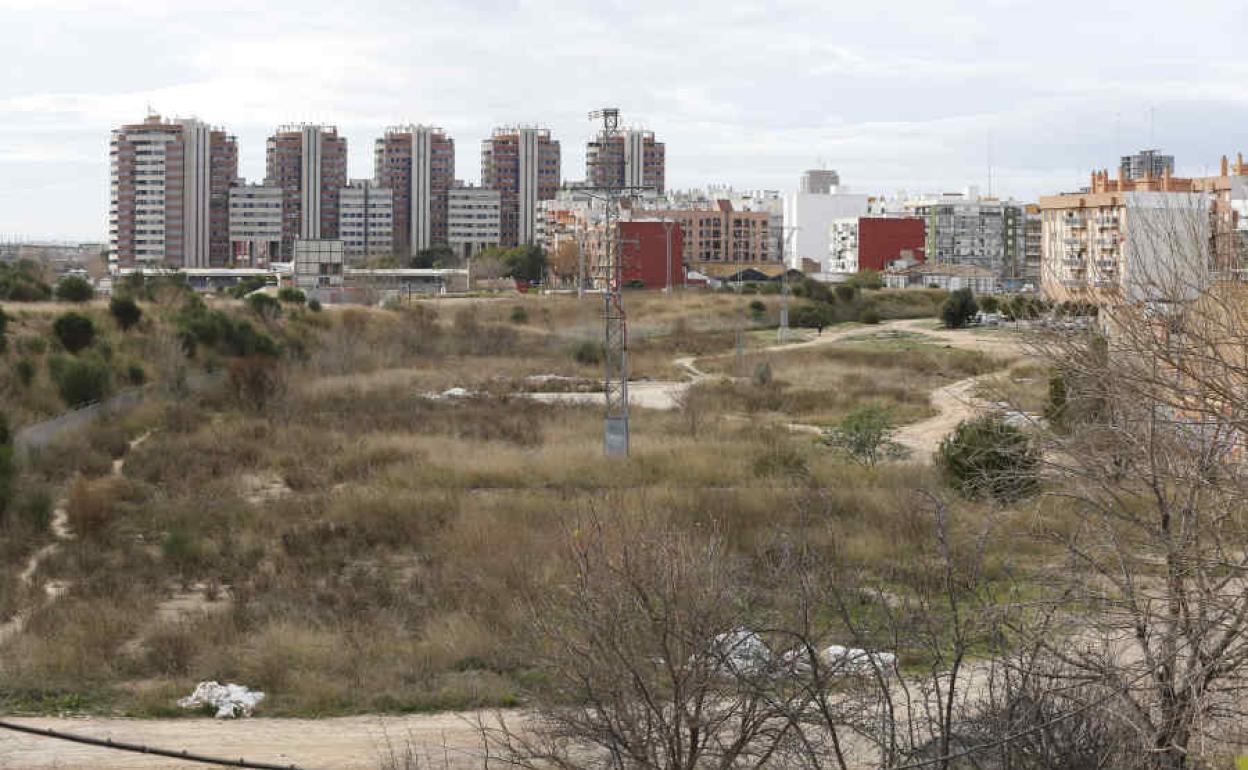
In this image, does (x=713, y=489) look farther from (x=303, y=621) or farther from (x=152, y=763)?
(x=152, y=763)

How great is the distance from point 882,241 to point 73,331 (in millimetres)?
84292

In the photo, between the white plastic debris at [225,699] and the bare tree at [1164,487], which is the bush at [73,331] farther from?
the bare tree at [1164,487]

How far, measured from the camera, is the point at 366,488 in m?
22.6

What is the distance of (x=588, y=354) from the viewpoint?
52.2 metres

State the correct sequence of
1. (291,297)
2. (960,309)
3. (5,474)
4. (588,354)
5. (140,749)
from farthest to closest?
1. (960,309)
2. (291,297)
3. (588,354)
4. (5,474)
5. (140,749)

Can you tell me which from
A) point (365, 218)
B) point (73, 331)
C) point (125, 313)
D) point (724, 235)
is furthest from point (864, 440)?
point (365, 218)

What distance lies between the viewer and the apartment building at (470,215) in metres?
134

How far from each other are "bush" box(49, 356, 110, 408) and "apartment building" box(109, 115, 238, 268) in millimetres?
91934

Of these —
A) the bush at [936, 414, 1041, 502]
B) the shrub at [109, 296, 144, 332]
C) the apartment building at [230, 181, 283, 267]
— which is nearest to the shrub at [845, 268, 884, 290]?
the shrub at [109, 296, 144, 332]

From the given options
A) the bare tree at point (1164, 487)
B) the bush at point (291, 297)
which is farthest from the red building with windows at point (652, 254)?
the bare tree at point (1164, 487)

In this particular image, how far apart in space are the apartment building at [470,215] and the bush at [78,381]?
102 metres

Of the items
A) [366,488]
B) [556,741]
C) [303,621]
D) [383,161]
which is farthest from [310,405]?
[383,161]

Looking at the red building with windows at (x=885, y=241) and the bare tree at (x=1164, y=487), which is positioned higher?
the red building with windows at (x=885, y=241)

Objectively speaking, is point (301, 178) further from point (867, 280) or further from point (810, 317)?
point (810, 317)
